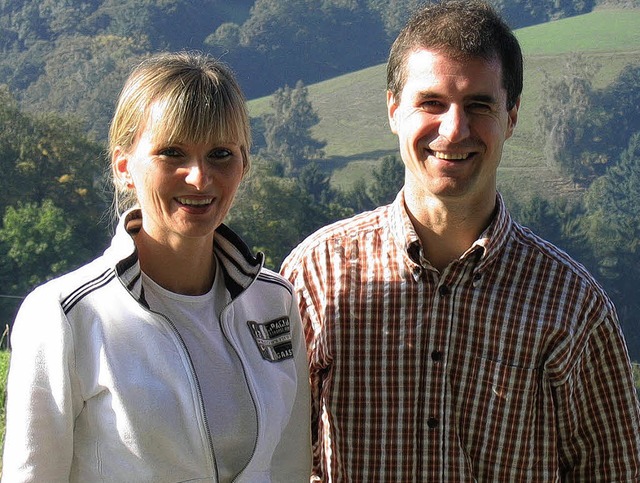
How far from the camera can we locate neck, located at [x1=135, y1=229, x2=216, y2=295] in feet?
6.20

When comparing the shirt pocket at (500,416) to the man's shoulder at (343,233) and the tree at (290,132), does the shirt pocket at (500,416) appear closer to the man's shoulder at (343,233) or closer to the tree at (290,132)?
the man's shoulder at (343,233)

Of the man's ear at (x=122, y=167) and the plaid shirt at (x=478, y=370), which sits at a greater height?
the man's ear at (x=122, y=167)

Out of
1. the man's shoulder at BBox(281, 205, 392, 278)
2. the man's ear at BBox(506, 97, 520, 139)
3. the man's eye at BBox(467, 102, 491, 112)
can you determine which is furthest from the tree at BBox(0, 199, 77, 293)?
the man's eye at BBox(467, 102, 491, 112)

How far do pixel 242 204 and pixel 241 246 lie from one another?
32.4 m

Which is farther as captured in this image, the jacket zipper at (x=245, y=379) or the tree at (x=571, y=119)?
the tree at (x=571, y=119)

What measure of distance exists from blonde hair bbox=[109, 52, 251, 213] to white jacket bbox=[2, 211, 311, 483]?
21 centimetres

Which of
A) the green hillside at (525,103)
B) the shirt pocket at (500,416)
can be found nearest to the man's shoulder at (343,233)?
the shirt pocket at (500,416)

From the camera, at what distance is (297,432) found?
6.66ft

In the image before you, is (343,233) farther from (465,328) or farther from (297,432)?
(297,432)

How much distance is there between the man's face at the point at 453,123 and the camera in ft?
6.84

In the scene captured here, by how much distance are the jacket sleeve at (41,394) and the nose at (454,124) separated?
898mm

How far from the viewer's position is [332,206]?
38625 millimetres

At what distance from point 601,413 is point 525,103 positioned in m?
54.5

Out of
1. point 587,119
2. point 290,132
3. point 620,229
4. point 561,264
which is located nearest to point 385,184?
point 620,229
